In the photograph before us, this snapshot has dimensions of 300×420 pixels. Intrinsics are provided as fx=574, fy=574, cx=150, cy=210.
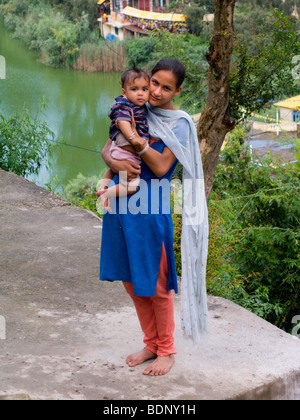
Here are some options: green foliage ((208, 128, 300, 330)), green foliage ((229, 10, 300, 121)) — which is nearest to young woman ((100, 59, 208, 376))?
green foliage ((208, 128, 300, 330))

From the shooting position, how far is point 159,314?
6.56 ft

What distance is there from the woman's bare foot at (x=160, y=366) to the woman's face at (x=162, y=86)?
2.95 ft

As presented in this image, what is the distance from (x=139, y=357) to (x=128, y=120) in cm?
87

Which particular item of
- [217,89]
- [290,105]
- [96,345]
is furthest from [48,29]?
[96,345]

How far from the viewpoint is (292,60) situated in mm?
5203

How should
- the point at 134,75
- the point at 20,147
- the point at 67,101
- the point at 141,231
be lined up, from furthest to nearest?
the point at 67,101 < the point at 20,147 < the point at 141,231 < the point at 134,75

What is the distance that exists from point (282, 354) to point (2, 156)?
12.2ft

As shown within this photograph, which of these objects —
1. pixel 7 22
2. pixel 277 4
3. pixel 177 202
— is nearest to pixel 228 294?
pixel 177 202

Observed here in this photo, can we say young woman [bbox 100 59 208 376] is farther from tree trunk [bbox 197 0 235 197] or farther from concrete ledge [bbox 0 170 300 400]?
tree trunk [bbox 197 0 235 197]

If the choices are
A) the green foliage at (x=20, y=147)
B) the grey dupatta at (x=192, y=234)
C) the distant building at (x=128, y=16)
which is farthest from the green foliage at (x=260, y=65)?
the distant building at (x=128, y=16)

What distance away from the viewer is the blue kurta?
1911 mm

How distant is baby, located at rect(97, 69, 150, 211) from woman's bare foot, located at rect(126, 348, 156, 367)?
0.56m

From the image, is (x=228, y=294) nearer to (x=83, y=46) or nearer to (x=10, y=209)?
(x=10, y=209)

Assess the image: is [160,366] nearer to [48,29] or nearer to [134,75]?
[134,75]
